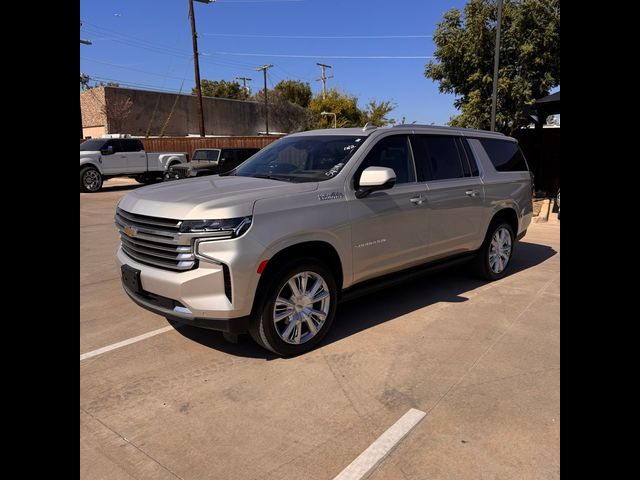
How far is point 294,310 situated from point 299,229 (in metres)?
0.66

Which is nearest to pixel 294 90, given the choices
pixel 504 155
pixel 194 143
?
pixel 194 143

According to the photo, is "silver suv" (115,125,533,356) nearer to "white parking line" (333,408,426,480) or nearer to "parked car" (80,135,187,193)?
"white parking line" (333,408,426,480)

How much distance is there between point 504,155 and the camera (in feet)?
Answer: 21.5

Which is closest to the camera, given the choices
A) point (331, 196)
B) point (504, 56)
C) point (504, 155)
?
point (331, 196)

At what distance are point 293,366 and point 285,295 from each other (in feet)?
1.82

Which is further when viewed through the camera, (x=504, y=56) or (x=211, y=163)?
(x=211, y=163)

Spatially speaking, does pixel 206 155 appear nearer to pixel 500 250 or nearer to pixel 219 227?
pixel 500 250

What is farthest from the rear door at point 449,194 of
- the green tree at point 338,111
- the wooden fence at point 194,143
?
the green tree at point 338,111

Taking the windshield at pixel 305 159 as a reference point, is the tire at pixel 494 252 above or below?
below

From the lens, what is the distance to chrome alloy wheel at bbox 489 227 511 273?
20.6ft

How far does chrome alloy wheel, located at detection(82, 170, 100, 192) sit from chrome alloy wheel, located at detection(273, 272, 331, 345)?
16.9m

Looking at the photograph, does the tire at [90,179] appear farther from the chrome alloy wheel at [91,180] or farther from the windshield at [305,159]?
the windshield at [305,159]

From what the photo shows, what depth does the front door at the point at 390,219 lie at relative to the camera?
14.2 ft

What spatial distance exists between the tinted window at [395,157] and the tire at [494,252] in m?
1.75
